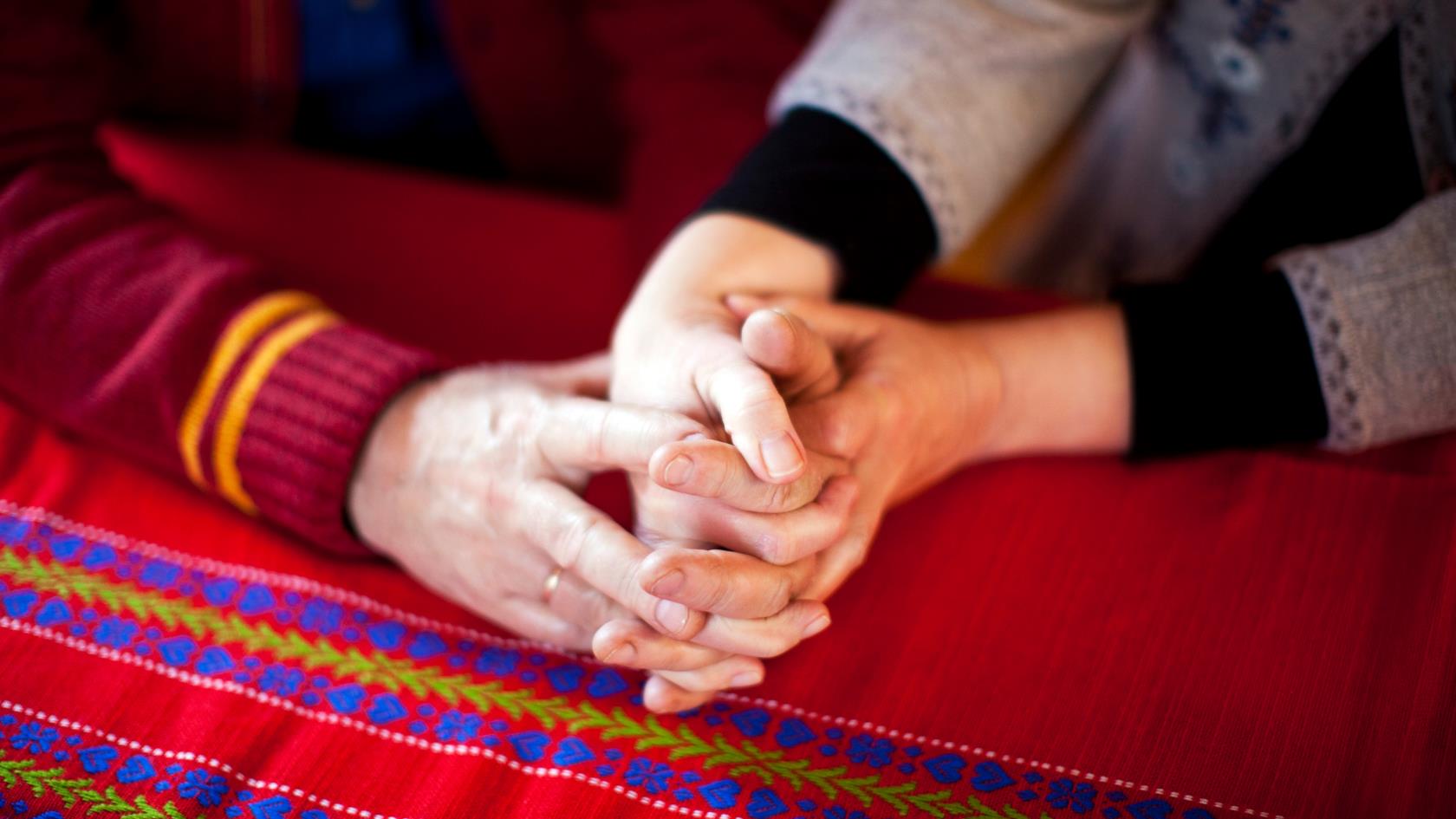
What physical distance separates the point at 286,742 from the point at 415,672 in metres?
0.07

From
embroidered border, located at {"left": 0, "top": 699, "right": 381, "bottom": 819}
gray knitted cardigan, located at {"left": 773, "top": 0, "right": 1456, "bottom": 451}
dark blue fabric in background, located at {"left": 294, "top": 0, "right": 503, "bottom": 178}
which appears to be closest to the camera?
embroidered border, located at {"left": 0, "top": 699, "right": 381, "bottom": 819}

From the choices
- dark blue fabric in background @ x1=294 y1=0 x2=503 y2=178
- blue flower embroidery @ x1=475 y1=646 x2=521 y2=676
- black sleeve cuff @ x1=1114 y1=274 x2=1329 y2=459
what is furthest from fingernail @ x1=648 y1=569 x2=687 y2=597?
dark blue fabric in background @ x1=294 y1=0 x2=503 y2=178

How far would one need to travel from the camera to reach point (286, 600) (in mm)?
595

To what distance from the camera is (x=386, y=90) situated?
1.04m

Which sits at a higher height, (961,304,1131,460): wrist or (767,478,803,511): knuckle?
(767,478,803,511): knuckle

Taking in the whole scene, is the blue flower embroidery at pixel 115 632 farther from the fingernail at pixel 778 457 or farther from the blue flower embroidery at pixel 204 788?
the fingernail at pixel 778 457

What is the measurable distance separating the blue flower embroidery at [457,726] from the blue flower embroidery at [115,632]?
0.18m

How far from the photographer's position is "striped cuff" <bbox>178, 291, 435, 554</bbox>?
1.99 ft

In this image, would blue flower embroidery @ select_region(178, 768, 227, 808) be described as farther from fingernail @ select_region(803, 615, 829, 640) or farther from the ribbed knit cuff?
fingernail @ select_region(803, 615, 829, 640)

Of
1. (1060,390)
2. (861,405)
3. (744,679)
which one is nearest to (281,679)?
(744,679)

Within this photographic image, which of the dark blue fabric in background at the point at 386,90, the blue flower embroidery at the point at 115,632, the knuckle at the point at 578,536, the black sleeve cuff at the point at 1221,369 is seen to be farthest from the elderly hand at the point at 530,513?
the dark blue fabric in background at the point at 386,90

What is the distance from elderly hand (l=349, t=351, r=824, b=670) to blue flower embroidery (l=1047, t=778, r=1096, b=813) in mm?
144

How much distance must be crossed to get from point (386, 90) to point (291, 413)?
55 centimetres

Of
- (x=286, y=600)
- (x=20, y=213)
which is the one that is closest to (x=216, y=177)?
(x=20, y=213)
